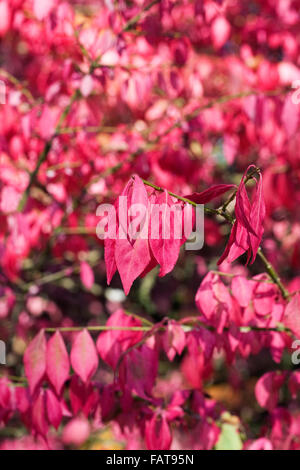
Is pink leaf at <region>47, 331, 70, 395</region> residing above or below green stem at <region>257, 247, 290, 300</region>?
below

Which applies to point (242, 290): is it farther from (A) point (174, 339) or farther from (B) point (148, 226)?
(B) point (148, 226)

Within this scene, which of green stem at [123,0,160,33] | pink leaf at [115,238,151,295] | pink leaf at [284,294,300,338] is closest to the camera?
pink leaf at [115,238,151,295]

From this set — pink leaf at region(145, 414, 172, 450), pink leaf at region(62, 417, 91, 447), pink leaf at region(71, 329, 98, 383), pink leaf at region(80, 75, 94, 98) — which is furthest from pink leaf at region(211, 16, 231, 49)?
pink leaf at region(62, 417, 91, 447)

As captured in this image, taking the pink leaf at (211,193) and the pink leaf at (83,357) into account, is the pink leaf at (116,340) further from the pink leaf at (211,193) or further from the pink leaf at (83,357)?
the pink leaf at (211,193)

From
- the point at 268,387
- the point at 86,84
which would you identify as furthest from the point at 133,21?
the point at 268,387

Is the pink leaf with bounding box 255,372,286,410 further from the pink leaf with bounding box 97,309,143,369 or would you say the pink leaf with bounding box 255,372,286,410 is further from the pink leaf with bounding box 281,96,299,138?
the pink leaf with bounding box 281,96,299,138

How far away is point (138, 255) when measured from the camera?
1.01 m

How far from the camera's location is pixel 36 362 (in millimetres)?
1426

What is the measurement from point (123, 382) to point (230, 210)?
0.61 m

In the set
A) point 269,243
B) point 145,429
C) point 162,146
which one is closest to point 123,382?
point 145,429

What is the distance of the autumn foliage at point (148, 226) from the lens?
141cm

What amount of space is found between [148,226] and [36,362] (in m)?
0.64

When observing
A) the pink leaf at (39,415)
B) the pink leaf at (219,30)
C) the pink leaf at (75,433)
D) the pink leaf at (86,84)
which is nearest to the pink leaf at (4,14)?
the pink leaf at (86,84)

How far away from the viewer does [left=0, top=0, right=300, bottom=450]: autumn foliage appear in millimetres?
1408
